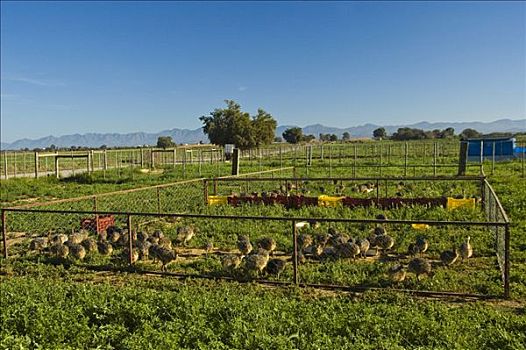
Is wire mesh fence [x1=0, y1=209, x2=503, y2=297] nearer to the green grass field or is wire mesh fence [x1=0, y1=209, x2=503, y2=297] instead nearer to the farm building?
the green grass field

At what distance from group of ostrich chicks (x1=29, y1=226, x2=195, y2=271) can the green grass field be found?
0.81ft

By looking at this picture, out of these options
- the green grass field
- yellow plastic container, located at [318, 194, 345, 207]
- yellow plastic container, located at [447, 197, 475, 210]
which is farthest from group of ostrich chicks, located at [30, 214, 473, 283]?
yellow plastic container, located at [447, 197, 475, 210]

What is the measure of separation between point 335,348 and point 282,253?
4961 millimetres

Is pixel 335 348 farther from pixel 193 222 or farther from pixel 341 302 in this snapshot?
pixel 193 222

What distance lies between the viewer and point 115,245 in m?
10.4

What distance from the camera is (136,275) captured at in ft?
27.5

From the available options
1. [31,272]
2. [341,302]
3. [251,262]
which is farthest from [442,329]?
[31,272]

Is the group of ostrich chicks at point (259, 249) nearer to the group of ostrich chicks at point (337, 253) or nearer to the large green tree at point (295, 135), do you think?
the group of ostrich chicks at point (337, 253)

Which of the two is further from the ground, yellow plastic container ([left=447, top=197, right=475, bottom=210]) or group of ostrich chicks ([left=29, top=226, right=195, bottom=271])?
yellow plastic container ([left=447, top=197, right=475, bottom=210])

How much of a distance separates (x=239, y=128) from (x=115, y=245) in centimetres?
4062

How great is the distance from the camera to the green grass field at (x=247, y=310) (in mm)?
5059

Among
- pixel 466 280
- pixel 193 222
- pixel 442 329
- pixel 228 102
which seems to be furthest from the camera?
pixel 228 102

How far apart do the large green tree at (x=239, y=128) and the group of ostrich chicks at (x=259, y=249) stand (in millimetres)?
40291

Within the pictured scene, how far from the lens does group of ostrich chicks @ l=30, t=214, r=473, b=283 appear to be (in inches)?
315
